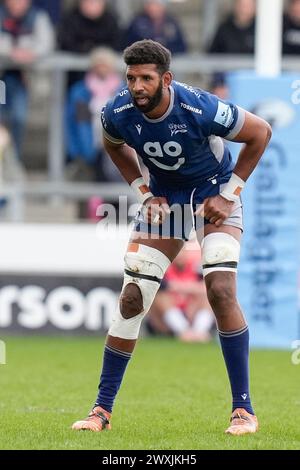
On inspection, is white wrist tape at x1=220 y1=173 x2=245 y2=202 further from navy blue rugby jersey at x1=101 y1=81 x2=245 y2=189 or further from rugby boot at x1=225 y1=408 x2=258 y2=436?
rugby boot at x1=225 y1=408 x2=258 y2=436

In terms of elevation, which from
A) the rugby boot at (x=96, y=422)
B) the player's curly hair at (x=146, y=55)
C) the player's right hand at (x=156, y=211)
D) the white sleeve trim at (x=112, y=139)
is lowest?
the rugby boot at (x=96, y=422)

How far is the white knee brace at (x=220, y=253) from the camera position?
6.89 meters

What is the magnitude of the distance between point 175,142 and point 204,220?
560 mm

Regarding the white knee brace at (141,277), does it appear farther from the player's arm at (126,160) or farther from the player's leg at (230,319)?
the player's arm at (126,160)

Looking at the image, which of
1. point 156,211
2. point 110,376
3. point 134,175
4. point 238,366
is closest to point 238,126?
point 156,211

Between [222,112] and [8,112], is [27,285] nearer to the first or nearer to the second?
[8,112]

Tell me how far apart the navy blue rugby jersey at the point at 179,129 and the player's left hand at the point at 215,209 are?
7.8 inches

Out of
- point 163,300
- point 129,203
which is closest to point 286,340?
point 163,300

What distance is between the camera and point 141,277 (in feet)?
22.8

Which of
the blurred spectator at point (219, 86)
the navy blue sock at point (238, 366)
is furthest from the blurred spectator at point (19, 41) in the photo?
the navy blue sock at point (238, 366)

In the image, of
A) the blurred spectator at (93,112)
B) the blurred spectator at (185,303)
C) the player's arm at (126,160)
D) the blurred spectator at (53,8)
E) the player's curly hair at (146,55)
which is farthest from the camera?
the blurred spectator at (53,8)

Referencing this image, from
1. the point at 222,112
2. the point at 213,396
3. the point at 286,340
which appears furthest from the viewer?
the point at 286,340

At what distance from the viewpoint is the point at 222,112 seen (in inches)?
267

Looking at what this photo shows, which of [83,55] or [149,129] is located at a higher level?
[83,55]
